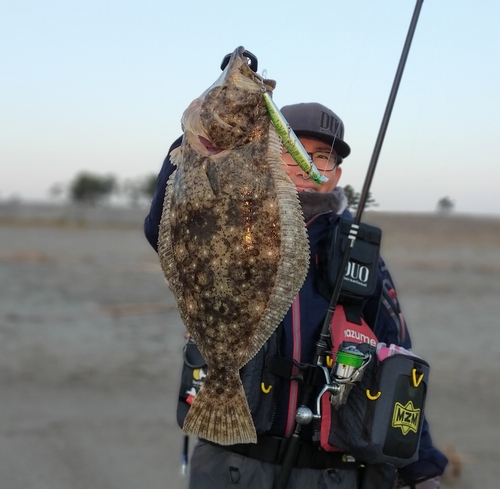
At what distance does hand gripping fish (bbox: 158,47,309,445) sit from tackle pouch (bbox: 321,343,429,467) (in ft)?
2.23

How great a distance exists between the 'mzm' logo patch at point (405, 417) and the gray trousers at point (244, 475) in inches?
13.2

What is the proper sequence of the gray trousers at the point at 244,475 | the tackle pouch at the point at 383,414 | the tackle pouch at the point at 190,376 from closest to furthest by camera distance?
the tackle pouch at the point at 383,414
the gray trousers at the point at 244,475
the tackle pouch at the point at 190,376

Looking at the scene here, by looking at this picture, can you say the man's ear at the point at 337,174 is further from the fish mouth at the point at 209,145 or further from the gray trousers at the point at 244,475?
the gray trousers at the point at 244,475

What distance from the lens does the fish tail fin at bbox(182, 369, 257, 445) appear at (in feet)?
7.82

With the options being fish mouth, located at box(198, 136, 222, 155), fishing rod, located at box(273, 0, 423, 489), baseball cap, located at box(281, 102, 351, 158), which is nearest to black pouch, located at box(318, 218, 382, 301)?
fishing rod, located at box(273, 0, 423, 489)

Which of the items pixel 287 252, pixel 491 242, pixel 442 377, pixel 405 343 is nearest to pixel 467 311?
pixel 442 377

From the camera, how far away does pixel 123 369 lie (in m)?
8.68

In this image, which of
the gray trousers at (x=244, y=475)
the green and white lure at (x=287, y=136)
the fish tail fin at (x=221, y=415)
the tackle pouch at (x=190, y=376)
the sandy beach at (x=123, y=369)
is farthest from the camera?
the sandy beach at (x=123, y=369)

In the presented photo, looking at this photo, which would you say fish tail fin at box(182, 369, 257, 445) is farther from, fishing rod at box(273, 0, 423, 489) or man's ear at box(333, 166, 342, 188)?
man's ear at box(333, 166, 342, 188)

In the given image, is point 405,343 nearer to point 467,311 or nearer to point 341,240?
point 341,240

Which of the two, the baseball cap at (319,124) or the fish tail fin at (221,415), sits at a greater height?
the baseball cap at (319,124)

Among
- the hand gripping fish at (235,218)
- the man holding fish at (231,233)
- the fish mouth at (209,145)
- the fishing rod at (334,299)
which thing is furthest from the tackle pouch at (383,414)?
the fish mouth at (209,145)

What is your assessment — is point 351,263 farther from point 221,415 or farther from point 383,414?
point 221,415

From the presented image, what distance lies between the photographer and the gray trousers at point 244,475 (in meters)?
2.88
